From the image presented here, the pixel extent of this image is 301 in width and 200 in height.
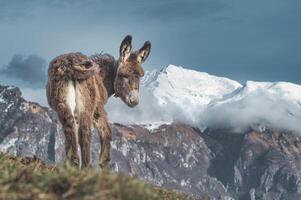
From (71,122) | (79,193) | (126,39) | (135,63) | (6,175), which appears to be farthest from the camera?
(135,63)

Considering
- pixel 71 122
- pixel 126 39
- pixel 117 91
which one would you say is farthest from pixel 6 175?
pixel 117 91

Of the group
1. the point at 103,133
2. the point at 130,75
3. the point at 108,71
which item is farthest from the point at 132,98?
the point at 103,133

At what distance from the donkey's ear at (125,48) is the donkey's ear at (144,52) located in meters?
0.49

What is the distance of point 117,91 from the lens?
23891mm

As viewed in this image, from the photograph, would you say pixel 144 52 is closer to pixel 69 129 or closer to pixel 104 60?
pixel 104 60

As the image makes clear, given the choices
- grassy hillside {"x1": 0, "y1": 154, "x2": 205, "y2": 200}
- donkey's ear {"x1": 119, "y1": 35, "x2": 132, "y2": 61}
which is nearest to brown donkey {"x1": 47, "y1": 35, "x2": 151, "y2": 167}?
donkey's ear {"x1": 119, "y1": 35, "x2": 132, "y2": 61}

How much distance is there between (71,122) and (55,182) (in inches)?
460

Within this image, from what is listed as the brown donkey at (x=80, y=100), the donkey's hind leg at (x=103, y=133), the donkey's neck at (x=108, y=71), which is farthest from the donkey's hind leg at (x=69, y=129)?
the donkey's neck at (x=108, y=71)

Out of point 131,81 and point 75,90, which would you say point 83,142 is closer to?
point 75,90

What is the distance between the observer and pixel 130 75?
23.8m

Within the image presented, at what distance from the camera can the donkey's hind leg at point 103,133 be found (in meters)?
21.8

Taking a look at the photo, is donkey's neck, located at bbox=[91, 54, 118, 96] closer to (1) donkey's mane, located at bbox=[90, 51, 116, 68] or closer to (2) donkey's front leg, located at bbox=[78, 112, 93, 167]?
(1) donkey's mane, located at bbox=[90, 51, 116, 68]

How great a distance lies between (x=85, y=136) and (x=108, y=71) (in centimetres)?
394

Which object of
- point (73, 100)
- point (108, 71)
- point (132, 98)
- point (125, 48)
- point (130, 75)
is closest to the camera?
point (73, 100)
